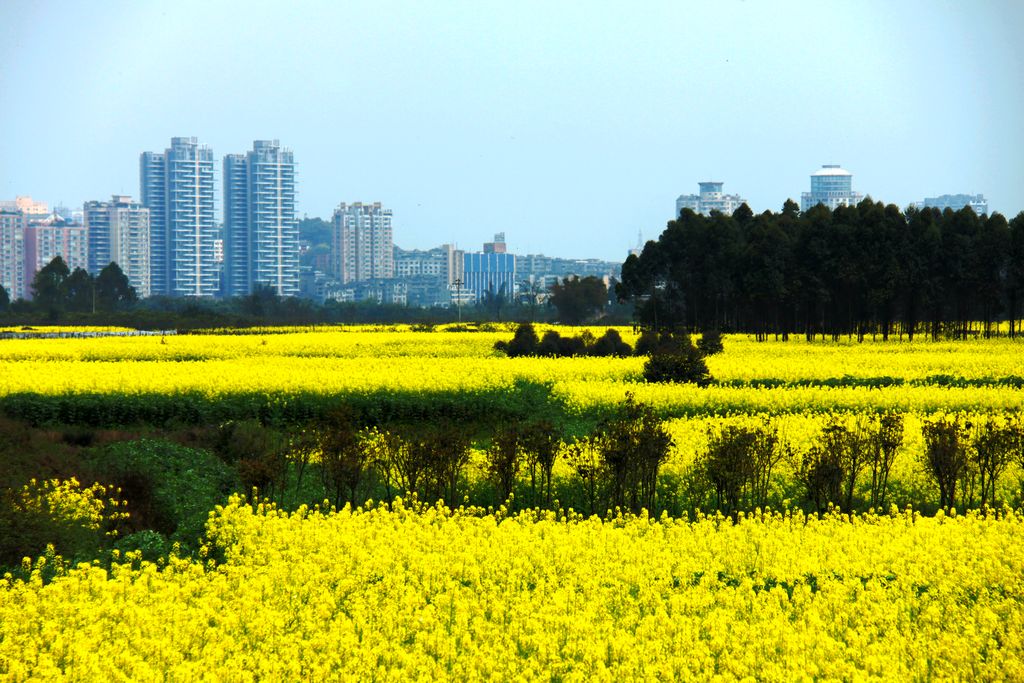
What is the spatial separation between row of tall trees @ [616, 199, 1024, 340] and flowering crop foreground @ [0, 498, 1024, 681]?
4822cm

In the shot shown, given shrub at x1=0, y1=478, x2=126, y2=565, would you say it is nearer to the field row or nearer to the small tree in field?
the small tree in field

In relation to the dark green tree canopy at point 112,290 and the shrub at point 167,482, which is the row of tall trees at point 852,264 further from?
the dark green tree canopy at point 112,290

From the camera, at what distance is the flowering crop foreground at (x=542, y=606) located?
893 cm

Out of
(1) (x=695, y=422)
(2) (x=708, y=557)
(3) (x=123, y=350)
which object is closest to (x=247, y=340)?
(3) (x=123, y=350)

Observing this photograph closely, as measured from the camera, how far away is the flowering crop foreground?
893 cm

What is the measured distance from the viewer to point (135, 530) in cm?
1541

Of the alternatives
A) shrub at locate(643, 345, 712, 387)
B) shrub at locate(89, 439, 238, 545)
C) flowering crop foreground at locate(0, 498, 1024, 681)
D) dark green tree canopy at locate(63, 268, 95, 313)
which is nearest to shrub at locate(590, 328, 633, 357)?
A: shrub at locate(643, 345, 712, 387)

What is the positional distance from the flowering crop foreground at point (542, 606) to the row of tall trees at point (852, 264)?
48.2 m

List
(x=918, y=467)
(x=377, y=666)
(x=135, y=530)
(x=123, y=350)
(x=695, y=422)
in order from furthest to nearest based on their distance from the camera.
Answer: (x=123, y=350), (x=695, y=422), (x=918, y=467), (x=135, y=530), (x=377, y=666)

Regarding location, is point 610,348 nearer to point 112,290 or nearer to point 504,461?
point 504,461

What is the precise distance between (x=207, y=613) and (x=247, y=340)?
1836 inches

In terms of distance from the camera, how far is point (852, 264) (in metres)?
59.5

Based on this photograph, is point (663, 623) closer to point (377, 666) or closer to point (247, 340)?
point (377, 666)

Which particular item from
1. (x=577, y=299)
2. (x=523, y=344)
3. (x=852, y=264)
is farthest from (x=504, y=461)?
(x=577, y=299)
